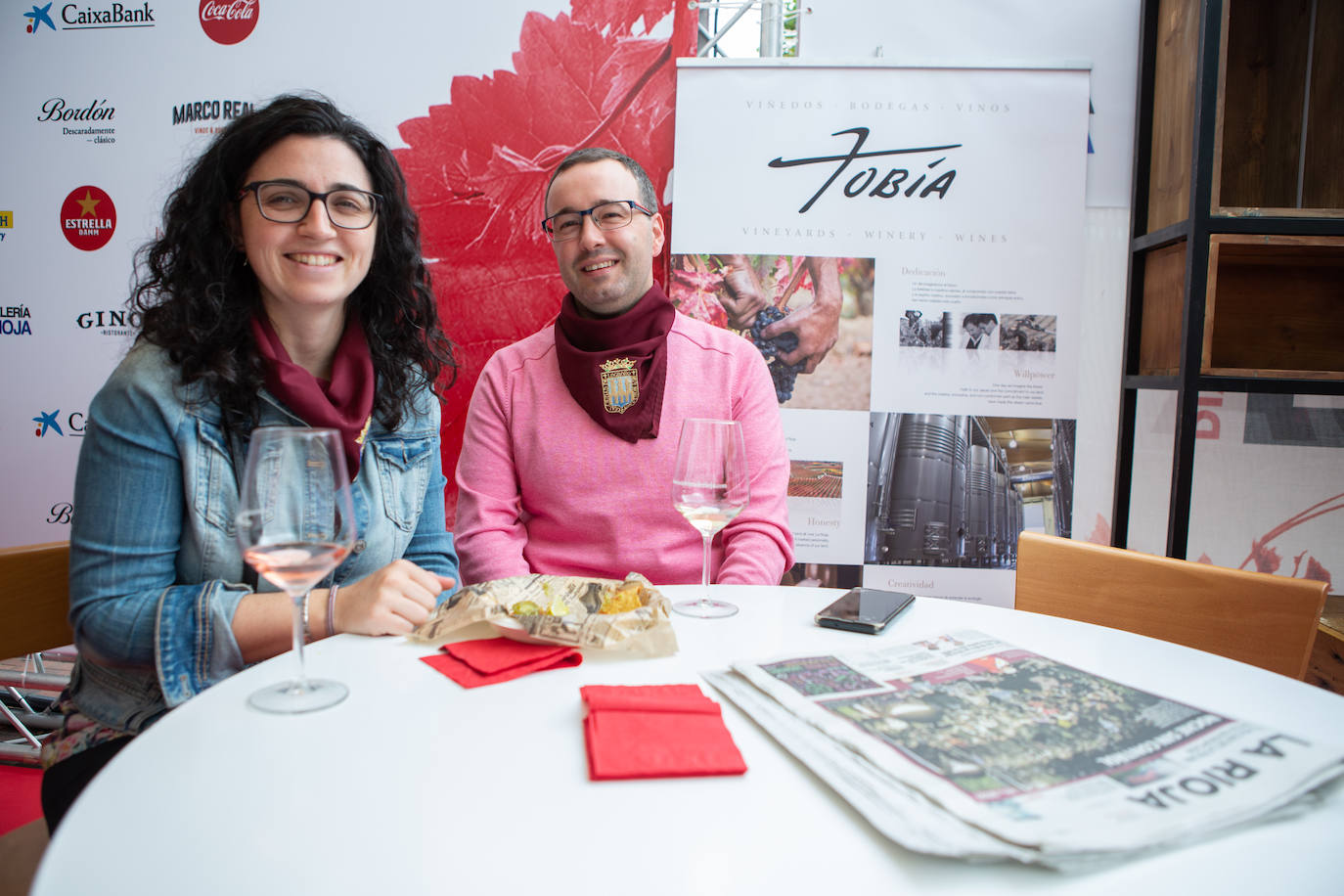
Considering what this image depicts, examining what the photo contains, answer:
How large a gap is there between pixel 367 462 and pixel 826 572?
1580 millimetres

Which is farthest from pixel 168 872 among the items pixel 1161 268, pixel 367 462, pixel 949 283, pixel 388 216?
pixel 1161 268

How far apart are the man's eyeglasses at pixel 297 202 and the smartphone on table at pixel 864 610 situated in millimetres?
971

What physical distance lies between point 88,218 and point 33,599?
2189mm

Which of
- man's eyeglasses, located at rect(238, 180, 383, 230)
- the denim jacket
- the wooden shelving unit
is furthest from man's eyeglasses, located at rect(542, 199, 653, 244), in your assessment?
the wooden shelving unit

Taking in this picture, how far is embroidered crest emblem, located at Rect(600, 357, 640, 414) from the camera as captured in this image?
5.58ft

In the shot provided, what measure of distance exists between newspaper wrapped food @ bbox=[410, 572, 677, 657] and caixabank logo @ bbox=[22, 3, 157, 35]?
112 inches

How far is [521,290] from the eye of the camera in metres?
2.52

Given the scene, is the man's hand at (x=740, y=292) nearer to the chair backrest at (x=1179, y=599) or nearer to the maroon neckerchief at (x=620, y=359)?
the maroon neckerchief at (x=620, y=359)

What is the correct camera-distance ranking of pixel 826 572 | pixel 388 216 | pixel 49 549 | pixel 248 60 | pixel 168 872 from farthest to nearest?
pixel 248 60, pixel 826 572, pixel 388 216, pixel 49 549, pixel 168 872

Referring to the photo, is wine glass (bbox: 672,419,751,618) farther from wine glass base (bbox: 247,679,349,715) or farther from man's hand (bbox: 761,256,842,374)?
man's hand (bbox: 761,256,842,374)

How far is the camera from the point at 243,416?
1112mm

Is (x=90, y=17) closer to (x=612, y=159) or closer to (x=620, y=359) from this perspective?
(x=612, y=159)

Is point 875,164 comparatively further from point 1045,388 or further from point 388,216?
point 388,216

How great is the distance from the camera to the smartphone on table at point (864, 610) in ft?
2.96
